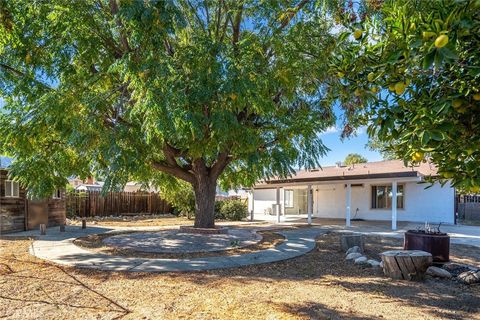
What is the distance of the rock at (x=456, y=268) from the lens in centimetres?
845

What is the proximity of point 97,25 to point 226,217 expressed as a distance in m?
15.9

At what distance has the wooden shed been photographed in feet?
47.0

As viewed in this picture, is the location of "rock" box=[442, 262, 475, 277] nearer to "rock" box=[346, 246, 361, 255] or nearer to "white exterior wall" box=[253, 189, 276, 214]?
"rock" box=[346, 246, 361, 255]

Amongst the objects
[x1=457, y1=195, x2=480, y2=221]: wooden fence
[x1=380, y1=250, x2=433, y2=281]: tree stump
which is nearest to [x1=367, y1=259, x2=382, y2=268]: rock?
[x1=380, y1=250, x2=433, y2=281]: tree stump

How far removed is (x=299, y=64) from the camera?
9812 millimetres

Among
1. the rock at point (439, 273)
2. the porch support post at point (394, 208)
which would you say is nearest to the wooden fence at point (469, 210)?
the porch support post at point (394, 208)

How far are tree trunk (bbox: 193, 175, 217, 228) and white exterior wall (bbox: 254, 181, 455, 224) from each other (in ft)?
28.9

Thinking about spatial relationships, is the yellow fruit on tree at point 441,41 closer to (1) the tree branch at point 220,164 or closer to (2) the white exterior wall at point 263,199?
(1) the tree branch at point 220,164

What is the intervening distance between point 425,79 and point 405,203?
64.7 ft

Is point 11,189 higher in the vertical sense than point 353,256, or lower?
higher

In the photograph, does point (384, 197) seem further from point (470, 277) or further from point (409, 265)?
point (409, 265)

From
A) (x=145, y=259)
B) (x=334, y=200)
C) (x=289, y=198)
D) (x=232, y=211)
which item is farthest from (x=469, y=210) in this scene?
(x=145, y=259)

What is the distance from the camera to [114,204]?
24.7 m

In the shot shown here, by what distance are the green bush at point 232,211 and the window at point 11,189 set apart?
11858mm
